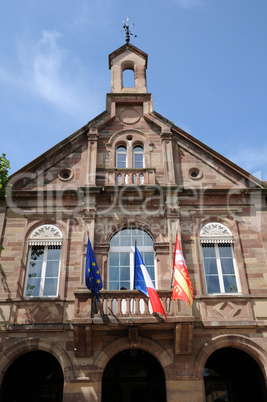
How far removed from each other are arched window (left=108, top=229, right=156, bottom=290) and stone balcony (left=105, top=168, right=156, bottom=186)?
7.08 ft

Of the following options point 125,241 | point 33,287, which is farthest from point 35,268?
point 125,241

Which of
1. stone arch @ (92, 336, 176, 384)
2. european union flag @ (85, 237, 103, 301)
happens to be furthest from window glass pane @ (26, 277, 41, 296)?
stone arch @ (92, 336, 176, 384)

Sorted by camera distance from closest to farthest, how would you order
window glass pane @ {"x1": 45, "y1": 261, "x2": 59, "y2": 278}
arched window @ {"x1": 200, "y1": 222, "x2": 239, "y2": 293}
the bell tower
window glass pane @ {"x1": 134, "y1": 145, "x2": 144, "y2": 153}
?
arched window @ {"x1": 200, "y1": 222, "x2": 239, "y2": 293} → window glass pane @ {"x1": 45, "y1": 261, "x2": 59, "y2": 278} → window glass pane @ {"x1": 134, "y1": 145, "x2": 144, "y2": 153} → the bell tower

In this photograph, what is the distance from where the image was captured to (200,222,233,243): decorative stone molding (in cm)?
1536

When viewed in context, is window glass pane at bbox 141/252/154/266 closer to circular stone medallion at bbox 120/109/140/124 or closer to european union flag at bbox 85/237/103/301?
european union flag at bbox 85/237/103/301

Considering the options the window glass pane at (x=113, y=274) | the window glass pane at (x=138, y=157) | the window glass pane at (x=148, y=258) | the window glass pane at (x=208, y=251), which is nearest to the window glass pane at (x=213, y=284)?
the window glass pane at (x=208, y=251)

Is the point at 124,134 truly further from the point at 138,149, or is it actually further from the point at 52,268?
the point at 52,268

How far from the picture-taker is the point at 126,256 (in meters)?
15.0

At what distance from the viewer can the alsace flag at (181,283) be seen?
12.6 meters

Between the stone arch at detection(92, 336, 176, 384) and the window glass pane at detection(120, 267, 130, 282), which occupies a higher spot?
the window glass pane at detection(120, 267, 130, 282)

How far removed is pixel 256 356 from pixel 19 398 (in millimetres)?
8669

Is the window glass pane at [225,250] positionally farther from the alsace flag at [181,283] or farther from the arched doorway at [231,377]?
the arched doorway at [231,377]

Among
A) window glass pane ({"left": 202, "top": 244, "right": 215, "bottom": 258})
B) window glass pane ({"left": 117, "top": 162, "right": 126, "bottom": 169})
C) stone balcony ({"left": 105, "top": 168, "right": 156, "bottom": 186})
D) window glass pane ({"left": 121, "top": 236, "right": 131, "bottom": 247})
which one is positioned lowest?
window glass pane ({"left": 202, "top": 244, "right": 215, "bottom": 258})

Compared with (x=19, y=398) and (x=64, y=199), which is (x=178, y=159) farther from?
(x=19, y=398)
